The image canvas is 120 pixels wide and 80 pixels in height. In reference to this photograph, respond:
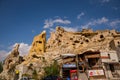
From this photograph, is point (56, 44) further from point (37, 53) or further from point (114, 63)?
point (114, 63)

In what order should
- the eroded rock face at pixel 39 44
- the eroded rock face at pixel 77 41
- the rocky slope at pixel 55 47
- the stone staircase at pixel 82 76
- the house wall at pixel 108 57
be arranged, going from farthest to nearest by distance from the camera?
the eroded rock face at pixel 39 44 → the eroded rock face at pixel 77 41 → the rocky slope at pixel 55 47 → the house wall at pixel 108 57 → the stone staircase at pixel 82 76

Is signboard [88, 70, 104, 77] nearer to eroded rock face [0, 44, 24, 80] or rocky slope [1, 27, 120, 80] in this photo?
rocky slope [1, 27, 120, 80]

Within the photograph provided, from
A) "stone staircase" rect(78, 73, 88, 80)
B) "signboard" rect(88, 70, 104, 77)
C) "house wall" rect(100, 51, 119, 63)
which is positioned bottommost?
"stone staircase" rect(78, 73, 88, 80)

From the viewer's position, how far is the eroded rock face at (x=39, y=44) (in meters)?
44.9

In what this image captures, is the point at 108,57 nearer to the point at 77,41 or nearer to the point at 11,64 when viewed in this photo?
the point at 77,41

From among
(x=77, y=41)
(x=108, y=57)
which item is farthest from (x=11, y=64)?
(x=108, y=57)

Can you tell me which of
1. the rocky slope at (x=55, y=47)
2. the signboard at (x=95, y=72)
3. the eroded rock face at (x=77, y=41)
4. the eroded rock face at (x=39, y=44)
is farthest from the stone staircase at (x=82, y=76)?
the eroded rock face at (x=39, y=44)

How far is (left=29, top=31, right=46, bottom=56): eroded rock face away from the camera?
147 feet

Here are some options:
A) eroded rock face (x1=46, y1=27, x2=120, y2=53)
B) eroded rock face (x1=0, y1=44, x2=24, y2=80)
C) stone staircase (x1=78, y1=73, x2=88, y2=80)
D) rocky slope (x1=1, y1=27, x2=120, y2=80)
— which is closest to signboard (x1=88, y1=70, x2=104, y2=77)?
stone staircase (x1=78, y1=73, x2=88, y2=80)

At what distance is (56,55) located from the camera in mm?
39844

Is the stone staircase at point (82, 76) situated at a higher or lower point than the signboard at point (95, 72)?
lower

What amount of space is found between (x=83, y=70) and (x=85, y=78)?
1548mm

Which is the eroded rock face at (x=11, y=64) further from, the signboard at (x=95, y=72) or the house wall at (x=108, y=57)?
the house wall at (x=108, y=57)

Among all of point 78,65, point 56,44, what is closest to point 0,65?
point 56,44
